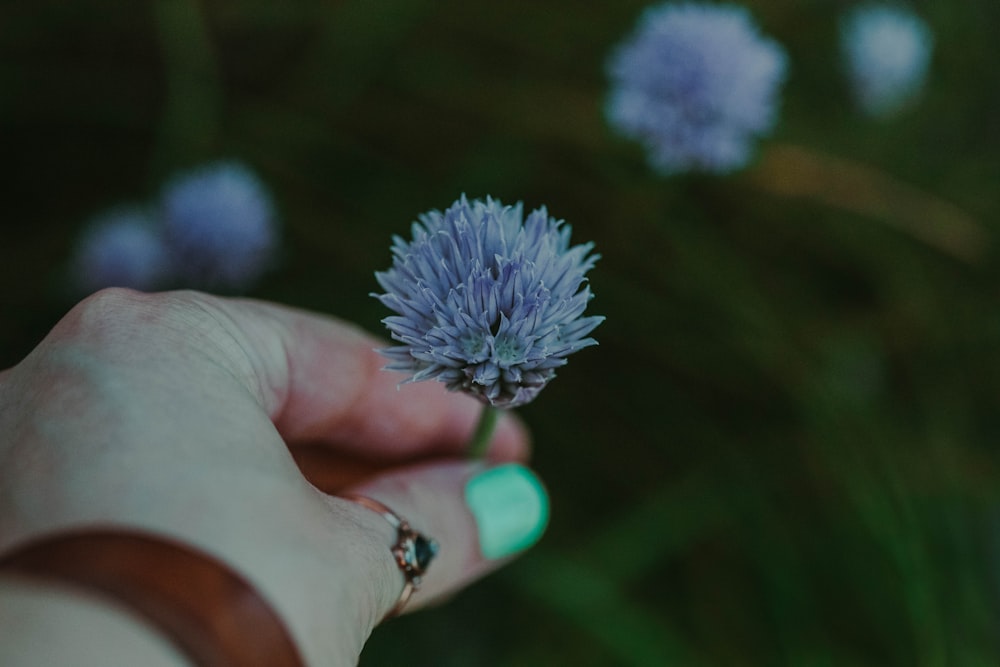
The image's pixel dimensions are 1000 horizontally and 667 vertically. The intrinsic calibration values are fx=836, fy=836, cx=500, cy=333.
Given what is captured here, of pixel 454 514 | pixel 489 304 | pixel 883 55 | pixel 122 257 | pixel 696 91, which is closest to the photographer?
pixel 489 304

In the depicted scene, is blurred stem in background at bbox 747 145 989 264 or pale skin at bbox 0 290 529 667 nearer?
pale skin at bbox 0 290 529 667

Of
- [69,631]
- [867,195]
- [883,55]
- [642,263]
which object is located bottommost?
[69,631]

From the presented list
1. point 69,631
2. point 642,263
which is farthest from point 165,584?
point 642,263

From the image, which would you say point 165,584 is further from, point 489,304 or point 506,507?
point 506,507

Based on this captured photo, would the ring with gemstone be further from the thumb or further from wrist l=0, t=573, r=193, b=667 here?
wrist l=0, t=573, r=193, b=667

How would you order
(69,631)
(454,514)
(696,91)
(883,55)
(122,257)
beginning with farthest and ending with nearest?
(883,55)
(122,257)
(696,91)
(454,514)
(69,631)

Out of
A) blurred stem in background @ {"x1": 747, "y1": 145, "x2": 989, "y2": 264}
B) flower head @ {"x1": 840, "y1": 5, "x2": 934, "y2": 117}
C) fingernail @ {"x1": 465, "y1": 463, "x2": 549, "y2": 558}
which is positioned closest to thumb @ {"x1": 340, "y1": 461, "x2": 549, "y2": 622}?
fingernail @ {"x1": 465, "y1": 463, "x2": 549, "y2": 558}

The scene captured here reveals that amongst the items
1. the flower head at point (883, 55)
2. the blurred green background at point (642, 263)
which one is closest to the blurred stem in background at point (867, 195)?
the blurred green background at point (642, 263)

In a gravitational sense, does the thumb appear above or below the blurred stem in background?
below

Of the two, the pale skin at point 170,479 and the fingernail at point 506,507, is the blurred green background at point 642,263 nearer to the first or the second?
the fingernail at point 506,507
